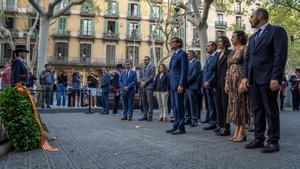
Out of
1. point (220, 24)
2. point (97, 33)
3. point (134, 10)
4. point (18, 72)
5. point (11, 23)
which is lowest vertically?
point (18, 72)

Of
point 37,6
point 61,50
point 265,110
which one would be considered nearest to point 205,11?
point 37,6

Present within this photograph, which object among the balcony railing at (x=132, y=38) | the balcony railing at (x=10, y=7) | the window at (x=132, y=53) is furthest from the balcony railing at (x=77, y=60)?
the balcony railing at (x=10, y=7)

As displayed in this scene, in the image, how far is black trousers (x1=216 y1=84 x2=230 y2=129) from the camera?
7839 mm

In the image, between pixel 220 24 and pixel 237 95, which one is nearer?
pixel 237 95

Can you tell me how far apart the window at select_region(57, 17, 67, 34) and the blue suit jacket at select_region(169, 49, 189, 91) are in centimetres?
5110

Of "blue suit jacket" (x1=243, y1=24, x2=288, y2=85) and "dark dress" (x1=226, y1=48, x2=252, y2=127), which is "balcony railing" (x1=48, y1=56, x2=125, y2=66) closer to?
"dark dress" (x1=226, y1=48, x2=252, y2=127)

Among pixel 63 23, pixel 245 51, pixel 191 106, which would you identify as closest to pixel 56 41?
pixel 63 23

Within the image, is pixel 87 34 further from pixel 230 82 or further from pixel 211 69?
pixel 230 82

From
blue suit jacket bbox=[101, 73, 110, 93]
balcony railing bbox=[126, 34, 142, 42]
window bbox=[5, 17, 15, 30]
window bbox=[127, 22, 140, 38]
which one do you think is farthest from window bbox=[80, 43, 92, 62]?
blue suit jacket bbox=[101, 73, 110, 93]

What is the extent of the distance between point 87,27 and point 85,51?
11.9 ft

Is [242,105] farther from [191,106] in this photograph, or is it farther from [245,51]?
[191,106]

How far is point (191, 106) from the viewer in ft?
35.8

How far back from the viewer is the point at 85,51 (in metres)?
58.9

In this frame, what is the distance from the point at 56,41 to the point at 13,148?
5263 cm
